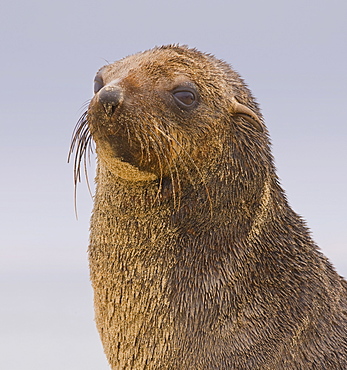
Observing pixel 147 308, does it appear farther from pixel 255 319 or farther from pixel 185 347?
pixel 255 319

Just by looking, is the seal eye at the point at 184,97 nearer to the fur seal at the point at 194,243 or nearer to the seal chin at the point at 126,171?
the fur seal at the point at 194,243

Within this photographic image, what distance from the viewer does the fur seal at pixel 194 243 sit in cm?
513

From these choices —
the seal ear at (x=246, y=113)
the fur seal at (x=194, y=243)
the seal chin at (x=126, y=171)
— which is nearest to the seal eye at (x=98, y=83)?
the fur seal at (x=194, y=243)

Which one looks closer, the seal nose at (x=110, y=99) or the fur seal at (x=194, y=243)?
the seal nose at (x=110, y=99)

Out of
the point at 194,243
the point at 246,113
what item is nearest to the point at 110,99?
the point at 246,113

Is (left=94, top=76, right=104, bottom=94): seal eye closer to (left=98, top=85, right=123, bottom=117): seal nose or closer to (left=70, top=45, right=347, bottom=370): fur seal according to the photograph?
(left=70, top=45, right=347, bottom=370): fur seal

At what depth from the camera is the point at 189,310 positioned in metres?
5.20

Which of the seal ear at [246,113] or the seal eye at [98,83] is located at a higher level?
the seal eye at [98,83]

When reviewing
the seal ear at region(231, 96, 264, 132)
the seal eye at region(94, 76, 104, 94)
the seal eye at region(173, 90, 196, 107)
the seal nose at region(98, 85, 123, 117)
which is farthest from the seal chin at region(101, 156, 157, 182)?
the seal ear at region(231, 96, 264, 132)

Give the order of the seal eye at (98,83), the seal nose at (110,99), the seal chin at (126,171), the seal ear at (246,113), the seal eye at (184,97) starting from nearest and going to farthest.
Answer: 1. the seal nose at (110,99)
2. the seal chin at (126,171)
3. the seal eye at (184,97)
4. the seal ear at (246,113)
5. the seal eye at (98,83)

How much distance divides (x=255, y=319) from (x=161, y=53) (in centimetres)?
206

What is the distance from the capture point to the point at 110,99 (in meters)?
4.76

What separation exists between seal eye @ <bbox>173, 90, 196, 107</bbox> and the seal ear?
0.38 m

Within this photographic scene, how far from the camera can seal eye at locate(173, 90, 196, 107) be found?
5094 mm
